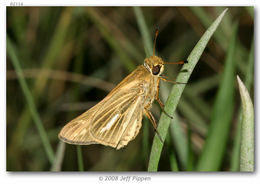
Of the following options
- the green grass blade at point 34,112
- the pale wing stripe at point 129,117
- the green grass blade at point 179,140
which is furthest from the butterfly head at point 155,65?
the green grass blade at point 34,112

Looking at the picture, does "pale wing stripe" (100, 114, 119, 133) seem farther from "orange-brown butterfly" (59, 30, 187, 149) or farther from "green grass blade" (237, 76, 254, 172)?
"green grass blade" (237, 76, 254, 172)

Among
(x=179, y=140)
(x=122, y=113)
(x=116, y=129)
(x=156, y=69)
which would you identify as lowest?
(x=179, y=140)

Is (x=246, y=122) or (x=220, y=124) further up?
(x=220, y=124)

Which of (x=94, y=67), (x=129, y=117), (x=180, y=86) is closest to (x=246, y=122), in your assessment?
(x=180, y=86)

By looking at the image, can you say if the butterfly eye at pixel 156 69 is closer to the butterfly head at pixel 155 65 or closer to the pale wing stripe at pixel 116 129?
the butterfly head at pixel 155 65

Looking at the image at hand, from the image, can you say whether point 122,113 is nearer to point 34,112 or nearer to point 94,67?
point 34,112

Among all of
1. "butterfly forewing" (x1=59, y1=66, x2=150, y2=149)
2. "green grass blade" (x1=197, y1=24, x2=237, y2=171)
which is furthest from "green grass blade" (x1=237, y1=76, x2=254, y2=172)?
"butterfly forewing" (x1=59, y1=66, x2=150, y2=149)

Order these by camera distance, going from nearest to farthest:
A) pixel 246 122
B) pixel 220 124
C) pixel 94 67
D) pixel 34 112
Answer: pixel 246 122
pixel 220 124
pixel 34 112
pixel 94 67
